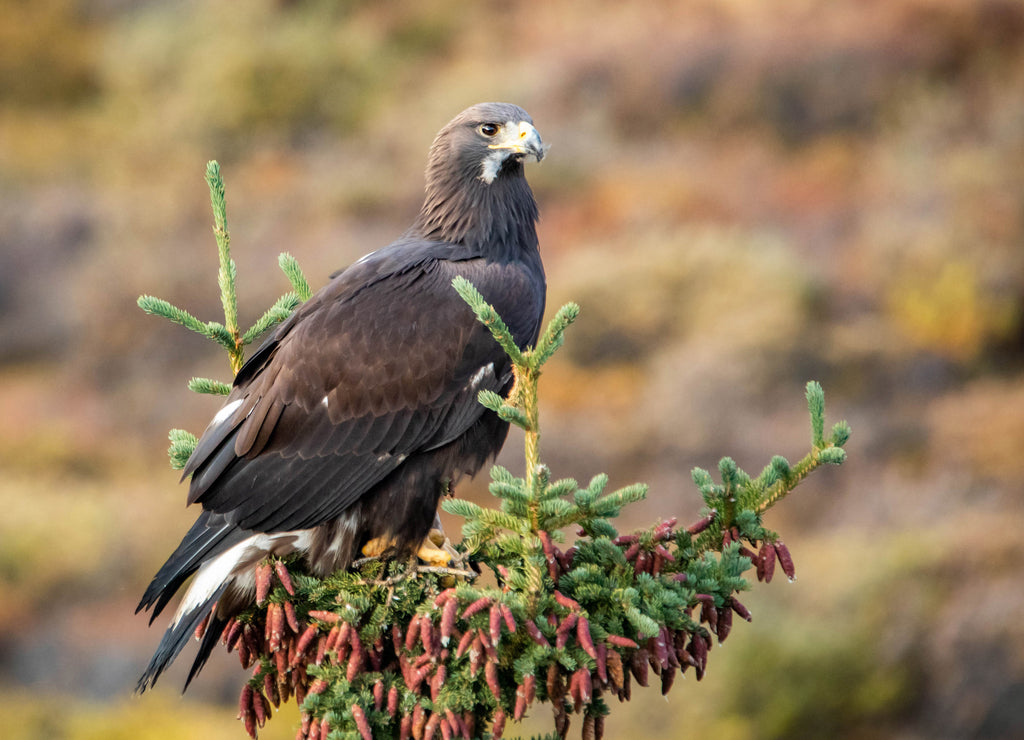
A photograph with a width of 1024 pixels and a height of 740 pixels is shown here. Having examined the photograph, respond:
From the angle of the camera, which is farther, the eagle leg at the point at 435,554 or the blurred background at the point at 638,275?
the blurred background at the point at 638,275

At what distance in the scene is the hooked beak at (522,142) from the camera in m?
4.06

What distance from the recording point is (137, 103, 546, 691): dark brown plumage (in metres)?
3.46

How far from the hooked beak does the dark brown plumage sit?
1.89ft

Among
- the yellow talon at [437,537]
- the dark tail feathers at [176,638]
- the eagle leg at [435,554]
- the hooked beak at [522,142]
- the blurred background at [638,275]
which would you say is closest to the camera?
the dark tail feathers at [176,638]

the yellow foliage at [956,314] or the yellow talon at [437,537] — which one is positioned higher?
the yellow foliage at [956,314]

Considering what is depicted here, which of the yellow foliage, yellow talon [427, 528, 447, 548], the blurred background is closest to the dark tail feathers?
yellow talon [427, 528, 447, 548]

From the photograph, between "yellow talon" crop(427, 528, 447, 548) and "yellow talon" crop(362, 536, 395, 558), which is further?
"yellow talon" crop(427, 528, 447, 548)

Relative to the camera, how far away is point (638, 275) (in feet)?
50.3

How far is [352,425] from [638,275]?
12062 mm

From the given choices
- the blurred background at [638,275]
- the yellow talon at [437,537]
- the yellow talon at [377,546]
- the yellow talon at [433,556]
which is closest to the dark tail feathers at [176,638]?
the yellow talon at [377,546]

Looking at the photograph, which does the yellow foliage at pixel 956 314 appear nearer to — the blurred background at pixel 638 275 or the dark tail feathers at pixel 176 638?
the blurred background at pixel 638 275

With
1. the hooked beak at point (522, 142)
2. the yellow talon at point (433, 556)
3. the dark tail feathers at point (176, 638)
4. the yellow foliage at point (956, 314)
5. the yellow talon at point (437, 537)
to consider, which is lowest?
the dark tail feathers at point (176, 638)

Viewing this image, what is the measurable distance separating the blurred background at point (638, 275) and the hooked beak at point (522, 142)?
6492 mm

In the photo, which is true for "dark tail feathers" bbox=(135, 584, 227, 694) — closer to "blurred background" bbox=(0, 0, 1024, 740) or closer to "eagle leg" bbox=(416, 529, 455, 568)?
"eagle leg" bbox=(416, 529, 455, 568)
